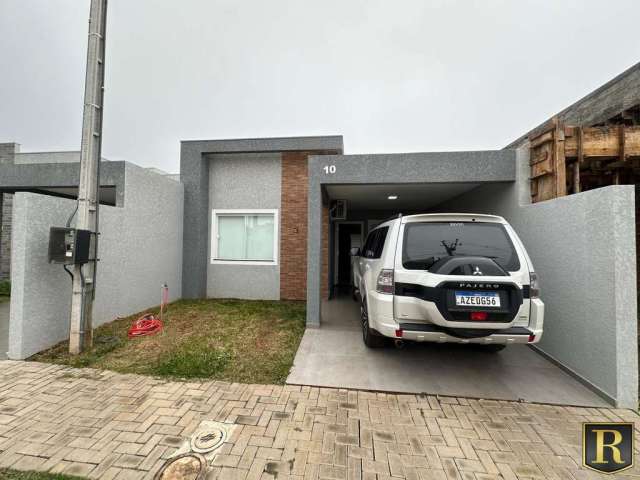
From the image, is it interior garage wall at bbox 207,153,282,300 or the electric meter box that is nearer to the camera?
the electric meter box

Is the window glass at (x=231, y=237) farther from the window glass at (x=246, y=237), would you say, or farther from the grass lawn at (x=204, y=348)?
the grass lawn at (x=204, y=348)

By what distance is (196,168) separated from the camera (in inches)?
278

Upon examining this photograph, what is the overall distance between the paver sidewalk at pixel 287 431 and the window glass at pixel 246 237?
14.3 feet

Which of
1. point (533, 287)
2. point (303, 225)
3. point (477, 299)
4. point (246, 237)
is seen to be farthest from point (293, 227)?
point (533, 287)

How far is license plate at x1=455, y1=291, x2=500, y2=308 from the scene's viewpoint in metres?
2.58

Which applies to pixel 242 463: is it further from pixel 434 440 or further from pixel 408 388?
pixel 408 388

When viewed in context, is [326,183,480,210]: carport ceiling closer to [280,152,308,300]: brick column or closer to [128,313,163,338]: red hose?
[280,152,308,300]: brick column

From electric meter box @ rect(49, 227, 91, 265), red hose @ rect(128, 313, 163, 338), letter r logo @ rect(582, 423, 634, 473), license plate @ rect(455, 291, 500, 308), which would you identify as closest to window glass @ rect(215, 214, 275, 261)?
red hose @ rect(128, 313, 163, 338)

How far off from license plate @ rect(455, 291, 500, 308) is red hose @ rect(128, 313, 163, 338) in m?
4.87

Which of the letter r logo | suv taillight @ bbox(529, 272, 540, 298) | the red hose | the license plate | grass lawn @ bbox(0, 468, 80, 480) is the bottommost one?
grass lawn @ bbox(0, 468, 80, 480)

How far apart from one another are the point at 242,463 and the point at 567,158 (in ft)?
18.1

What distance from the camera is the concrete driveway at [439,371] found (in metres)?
2.93

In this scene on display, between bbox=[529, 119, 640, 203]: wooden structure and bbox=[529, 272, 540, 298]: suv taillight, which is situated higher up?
bbox=[529, 119, 640, 203]: wooden structure

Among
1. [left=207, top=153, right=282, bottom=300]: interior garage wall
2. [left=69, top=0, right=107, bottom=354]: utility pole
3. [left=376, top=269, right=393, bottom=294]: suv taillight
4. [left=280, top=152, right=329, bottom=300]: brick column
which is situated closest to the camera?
[left=376, top=269, right=393, bottom=294]: suv taillight
